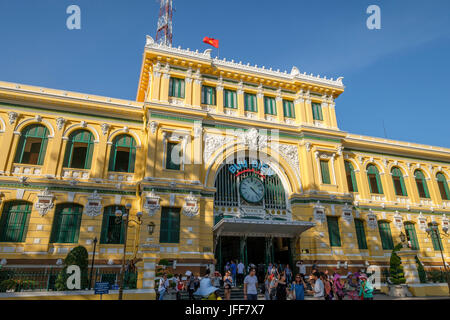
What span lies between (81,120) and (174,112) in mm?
7068

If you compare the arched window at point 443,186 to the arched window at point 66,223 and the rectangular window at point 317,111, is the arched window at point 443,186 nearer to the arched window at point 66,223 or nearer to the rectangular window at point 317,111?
the rectangular window at point 317,111

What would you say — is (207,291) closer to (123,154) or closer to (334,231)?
(123,154)

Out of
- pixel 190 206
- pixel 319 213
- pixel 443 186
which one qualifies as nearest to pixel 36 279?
pixel 190 206

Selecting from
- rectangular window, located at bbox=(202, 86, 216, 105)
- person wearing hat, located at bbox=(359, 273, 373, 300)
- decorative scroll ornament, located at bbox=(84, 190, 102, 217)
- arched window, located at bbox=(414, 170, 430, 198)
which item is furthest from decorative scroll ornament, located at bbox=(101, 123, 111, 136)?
arched window, located at bbox=(414, 170, 430, 198)

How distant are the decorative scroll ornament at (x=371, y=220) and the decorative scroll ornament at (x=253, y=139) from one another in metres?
11.5

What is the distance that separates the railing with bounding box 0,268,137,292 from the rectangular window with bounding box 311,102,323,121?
20.2 metres

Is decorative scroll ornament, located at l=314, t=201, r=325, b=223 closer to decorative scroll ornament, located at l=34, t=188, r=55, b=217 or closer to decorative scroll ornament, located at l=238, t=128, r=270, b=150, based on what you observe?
decorative scroll ornament, located at l=238, t=128, r=270, b=150

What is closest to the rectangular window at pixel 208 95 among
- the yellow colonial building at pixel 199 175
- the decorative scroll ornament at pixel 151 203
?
the yellow colonial building at pixel 199 175

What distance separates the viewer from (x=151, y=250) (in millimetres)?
16016

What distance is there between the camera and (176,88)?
24.8 metres

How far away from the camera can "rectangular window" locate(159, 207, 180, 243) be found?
20708 mm

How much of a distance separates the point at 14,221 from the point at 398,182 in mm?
32850
